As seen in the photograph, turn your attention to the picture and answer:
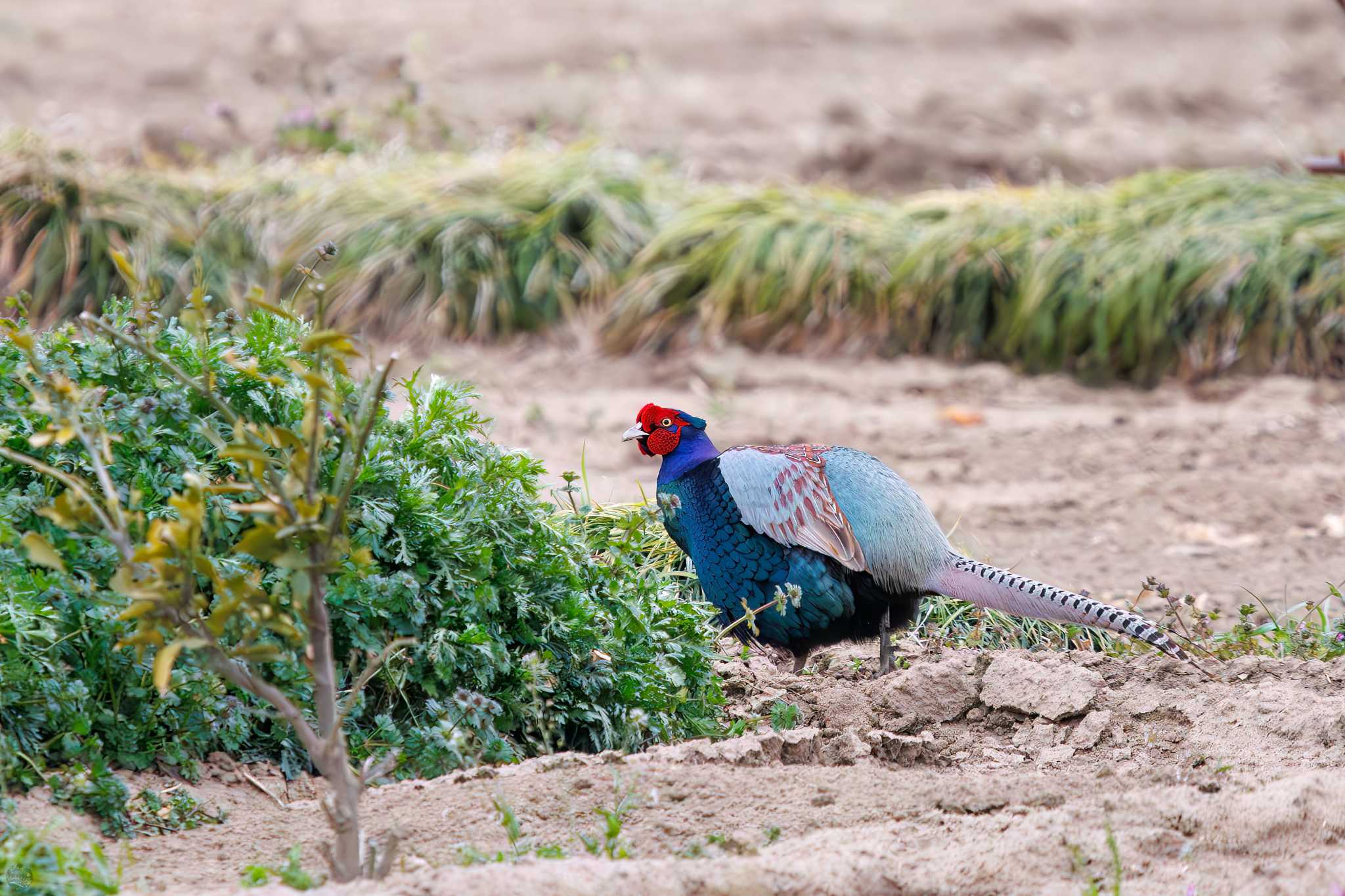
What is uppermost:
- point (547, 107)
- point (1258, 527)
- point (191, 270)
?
point (547, 107)

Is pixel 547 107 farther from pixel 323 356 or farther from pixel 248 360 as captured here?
pixel 323 356

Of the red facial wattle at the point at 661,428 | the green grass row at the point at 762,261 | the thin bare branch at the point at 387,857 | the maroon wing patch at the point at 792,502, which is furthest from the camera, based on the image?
the green grass row at the point at 762,261

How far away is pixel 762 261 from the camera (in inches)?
290

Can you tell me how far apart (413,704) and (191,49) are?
10.3 meters

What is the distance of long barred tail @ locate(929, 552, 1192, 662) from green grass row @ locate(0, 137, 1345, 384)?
154 inches

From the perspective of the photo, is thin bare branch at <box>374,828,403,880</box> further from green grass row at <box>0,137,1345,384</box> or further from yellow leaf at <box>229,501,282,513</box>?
green grass row at <box>0,137,1345,384</box>

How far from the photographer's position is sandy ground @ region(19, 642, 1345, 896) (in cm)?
209

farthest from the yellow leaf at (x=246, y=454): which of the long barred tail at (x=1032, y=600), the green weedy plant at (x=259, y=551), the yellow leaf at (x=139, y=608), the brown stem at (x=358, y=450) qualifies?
the long barred tail at (x=1032, y=600)

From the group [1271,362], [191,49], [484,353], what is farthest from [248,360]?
[191,49]

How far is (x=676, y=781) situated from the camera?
246 cm

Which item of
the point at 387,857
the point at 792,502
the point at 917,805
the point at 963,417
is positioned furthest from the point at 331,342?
the point at 963,417

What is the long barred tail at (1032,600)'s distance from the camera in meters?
A: 3.16

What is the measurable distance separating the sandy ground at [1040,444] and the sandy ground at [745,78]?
2.72m

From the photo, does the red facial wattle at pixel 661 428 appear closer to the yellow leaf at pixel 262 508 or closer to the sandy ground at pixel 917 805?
the sandy ground at pixel 917 805
